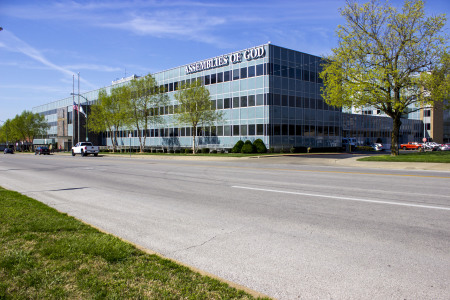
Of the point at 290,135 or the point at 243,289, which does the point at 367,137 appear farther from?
the point at 243,289

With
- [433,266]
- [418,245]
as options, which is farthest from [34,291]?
[418,245]

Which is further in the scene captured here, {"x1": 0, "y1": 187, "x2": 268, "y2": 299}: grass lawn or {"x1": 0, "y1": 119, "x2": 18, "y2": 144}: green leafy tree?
{"x1": 0, "y1": 119, "x2": 18, "y2": 144}: green leafy tree

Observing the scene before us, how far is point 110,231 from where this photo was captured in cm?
594

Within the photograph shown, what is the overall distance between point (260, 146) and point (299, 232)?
1319 inches

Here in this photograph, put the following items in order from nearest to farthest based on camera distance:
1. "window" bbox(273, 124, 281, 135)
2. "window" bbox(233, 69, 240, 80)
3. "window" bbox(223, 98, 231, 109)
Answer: "window" bbox(273, 124, 281, 135)
"window" bbox(233, 69, 240, 80)
"window" bbox(223, 98, 231, 109)

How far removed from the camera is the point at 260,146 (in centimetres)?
3888

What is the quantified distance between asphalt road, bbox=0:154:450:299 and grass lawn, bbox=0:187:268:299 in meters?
0.48

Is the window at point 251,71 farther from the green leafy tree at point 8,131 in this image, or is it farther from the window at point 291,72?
the green leafy tree at point 8,131

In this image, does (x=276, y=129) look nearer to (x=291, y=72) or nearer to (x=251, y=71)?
(x=291, y=72)

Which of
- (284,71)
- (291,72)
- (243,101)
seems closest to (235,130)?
(243,101)

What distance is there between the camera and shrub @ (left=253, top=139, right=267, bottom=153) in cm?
3888

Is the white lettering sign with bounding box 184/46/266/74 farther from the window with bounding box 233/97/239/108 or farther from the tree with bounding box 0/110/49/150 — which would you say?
the tree with bounding box 0/110/49/150

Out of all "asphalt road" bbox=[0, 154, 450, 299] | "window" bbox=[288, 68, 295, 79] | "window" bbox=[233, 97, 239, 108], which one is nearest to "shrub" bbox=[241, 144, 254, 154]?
"window" bbox=[233, 97, 239, 108]

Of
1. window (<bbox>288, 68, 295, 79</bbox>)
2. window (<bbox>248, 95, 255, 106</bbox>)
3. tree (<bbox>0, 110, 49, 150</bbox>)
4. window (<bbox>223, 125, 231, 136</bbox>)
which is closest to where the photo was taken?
window (<bbox>248, 95, 255, 106</bbox>)
